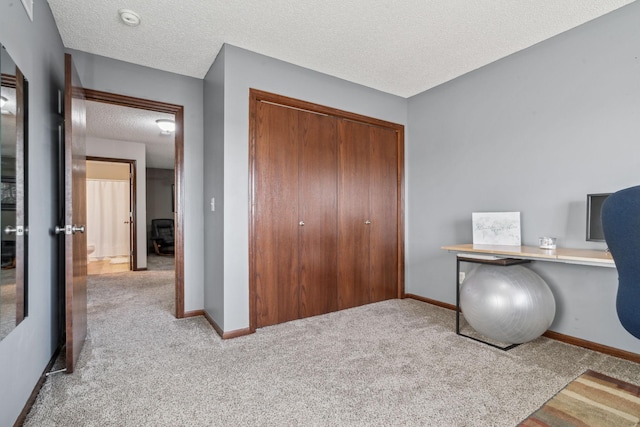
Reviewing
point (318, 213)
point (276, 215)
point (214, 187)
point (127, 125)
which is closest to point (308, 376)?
point (276, 215)

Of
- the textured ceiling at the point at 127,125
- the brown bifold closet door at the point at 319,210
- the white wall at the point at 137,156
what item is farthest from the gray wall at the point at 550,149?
the white wall at the point at 137,156

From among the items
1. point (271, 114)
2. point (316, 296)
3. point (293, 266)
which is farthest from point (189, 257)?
point (271, 114)

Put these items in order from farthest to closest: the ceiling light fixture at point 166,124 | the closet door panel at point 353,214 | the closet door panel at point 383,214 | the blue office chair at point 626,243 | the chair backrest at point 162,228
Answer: the chair backrest at point 162,228, the ceiling light fixture at point 166,124, the closet door panel at point 383,214, the closet door panel at point 353,214, the blue office chair at point 626,243

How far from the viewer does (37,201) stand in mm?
1786

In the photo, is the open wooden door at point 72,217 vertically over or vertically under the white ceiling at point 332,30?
under

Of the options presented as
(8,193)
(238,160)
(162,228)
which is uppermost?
(238,160)

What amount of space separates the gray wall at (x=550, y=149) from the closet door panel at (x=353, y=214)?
0.75 m

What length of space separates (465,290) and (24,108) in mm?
2961

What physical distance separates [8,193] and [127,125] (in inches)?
158

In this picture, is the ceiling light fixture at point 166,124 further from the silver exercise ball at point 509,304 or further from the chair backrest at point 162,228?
the silver exercise ball at point 509,304

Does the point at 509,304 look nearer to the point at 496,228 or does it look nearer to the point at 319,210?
the point at 496,228

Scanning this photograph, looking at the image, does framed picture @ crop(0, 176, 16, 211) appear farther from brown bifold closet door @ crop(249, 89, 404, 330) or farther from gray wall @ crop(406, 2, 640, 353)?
gray wall @ crop(406, 2, 640, 353)

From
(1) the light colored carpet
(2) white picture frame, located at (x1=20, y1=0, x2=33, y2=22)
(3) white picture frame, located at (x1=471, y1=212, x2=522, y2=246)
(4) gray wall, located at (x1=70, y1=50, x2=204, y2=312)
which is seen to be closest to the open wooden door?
(1) the light colored carpet

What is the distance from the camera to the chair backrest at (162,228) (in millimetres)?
8234
